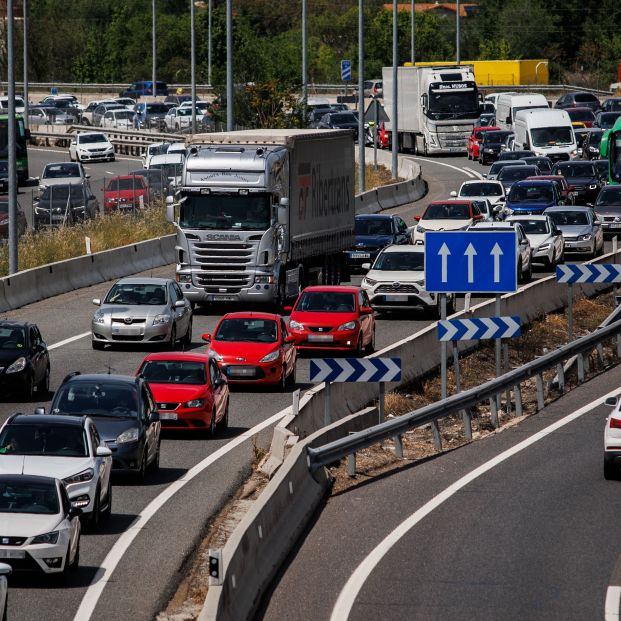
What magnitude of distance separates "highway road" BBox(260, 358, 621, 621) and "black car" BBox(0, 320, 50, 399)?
24.6ft

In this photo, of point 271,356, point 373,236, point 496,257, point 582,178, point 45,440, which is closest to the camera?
point 45,440

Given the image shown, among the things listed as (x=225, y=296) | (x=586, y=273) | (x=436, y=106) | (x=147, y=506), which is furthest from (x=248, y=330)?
(x=436, y=106)

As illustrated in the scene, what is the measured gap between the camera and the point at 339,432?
21672mm

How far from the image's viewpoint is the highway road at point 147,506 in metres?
15.3

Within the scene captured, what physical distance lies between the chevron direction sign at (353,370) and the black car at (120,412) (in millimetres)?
2251

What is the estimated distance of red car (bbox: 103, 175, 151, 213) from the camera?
179 feet

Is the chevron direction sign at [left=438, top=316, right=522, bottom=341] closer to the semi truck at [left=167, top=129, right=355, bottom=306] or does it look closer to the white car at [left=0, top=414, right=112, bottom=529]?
the white car at [left=0, top=414, right=112, bottom=529]

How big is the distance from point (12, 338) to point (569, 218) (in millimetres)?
24226

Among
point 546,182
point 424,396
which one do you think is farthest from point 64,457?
point 546,182

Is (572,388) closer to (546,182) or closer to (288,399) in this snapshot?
(288,399)

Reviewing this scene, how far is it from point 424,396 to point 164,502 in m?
10.5

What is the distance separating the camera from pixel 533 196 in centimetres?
5259

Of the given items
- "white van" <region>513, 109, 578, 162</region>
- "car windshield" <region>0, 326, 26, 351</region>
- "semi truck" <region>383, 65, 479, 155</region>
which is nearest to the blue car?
"white van" <region>513, 109, 578, 162</region>

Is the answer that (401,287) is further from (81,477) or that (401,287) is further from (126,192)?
(126,192)
